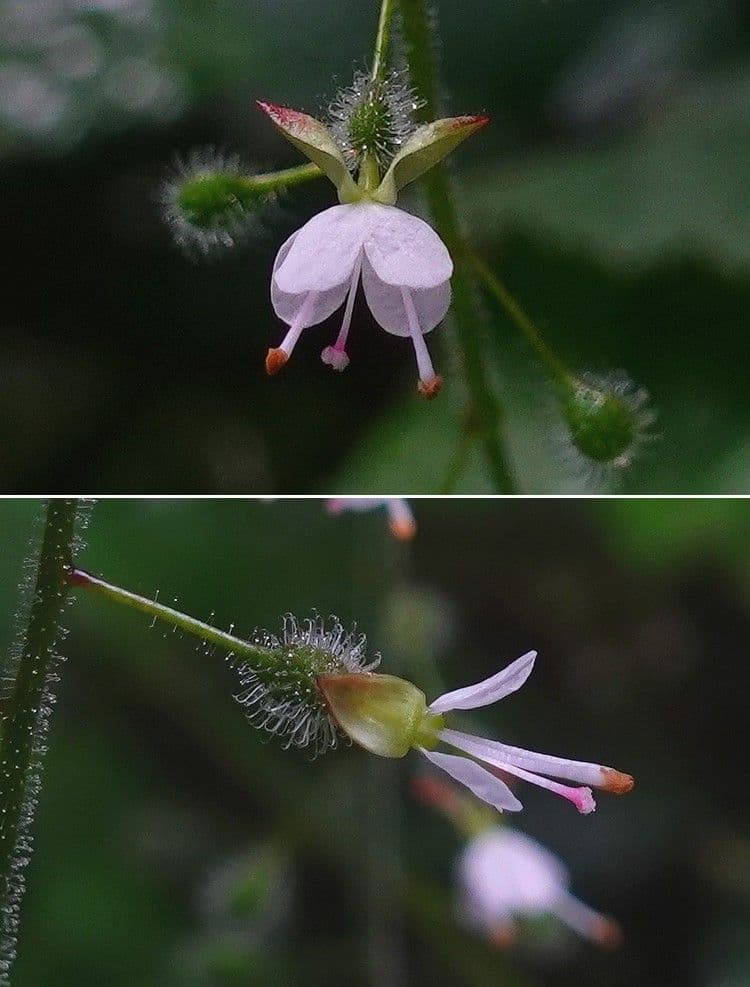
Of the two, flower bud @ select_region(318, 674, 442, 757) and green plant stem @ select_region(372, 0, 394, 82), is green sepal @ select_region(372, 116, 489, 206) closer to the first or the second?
green plant stem @ select_region(372, 0, 394, 82)

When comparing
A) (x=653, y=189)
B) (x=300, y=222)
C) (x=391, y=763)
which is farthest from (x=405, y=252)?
(x=391, y=763)

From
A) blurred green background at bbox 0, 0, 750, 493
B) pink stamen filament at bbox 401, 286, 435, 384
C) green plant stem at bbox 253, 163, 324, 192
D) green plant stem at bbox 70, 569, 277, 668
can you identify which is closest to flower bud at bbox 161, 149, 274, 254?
green plant stem at bbox 253, 163, 324, 192

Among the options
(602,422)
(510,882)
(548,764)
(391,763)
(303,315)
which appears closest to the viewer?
(548,764)

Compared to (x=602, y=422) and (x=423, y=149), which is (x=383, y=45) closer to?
(x=423, y=149)

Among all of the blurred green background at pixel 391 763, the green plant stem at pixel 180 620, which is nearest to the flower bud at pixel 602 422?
the green plant stem at pixel 180 620

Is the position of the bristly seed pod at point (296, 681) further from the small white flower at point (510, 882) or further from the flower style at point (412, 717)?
the small white flower at point (510, 882)

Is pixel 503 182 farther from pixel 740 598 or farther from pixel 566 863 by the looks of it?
pixel 566 863

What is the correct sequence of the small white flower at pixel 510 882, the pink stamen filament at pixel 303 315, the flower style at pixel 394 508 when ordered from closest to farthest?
the pink stamen filament at pixel 303 315
the flower style at pixel 394 508
the small white flower at pixel 510 882
